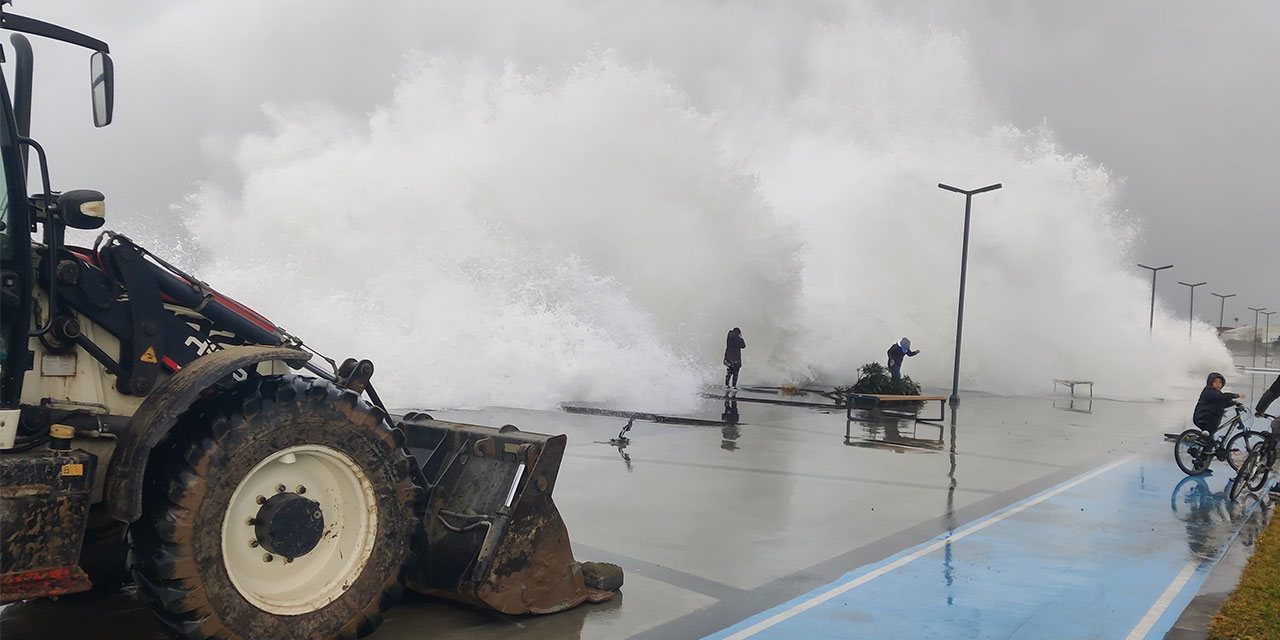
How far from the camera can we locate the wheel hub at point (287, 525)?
4.18m

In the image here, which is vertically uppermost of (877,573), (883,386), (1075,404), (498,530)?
(883,386)

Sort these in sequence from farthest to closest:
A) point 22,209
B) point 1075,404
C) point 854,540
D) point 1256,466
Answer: point 1075,404 → point 1256,466 → point 854,540 → point 22,209

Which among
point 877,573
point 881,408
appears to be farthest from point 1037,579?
point 881,408

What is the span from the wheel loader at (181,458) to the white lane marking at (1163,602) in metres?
3.53

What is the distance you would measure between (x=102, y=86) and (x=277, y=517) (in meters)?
2.13

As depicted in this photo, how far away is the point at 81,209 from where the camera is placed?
3.88m

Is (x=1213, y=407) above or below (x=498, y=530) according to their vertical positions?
above

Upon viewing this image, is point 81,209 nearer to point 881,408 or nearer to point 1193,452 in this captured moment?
point 1193,452

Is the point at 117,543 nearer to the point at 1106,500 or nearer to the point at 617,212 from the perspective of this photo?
the point at 1106,500

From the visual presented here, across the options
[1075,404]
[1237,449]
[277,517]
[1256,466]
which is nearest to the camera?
[277,517]

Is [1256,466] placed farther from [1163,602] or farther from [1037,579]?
[1037,579]

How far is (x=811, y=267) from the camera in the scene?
3691 centimetres

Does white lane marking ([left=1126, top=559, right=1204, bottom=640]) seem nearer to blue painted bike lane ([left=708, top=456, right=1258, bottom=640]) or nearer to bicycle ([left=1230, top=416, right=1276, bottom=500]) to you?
blue painted bike lane ([left=708, top=456, right=1258, bottom=640])

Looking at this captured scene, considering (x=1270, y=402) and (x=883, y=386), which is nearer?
(x=1270, y=402)
